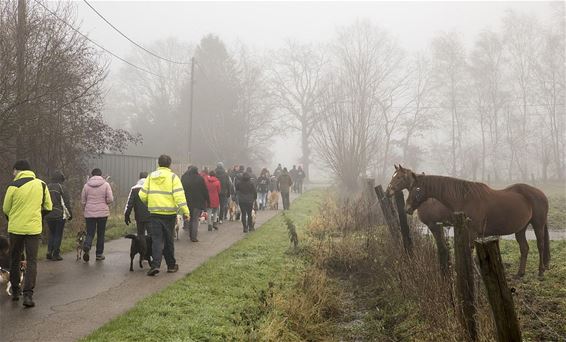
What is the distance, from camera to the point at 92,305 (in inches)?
256

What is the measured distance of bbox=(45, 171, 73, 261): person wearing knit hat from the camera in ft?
30.6

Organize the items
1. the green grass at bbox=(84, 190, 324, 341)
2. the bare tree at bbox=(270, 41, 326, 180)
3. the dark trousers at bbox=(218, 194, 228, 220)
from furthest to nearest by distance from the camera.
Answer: the bare tree at bbox=(270, 41, 326, 180), the dark trousers at bbox=(218, 194, 228, 220), the green grass at bbox=(84, 190, 324, 341)

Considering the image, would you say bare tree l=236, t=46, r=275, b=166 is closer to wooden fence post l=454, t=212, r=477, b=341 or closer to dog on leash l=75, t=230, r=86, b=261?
dog on leash l=75, t=230, r=86, b=261

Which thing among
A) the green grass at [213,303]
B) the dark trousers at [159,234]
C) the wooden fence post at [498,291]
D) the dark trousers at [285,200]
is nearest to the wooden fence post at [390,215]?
the green grass at [213,303]

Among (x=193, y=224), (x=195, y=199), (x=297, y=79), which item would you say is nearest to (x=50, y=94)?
(x=195, y=199)

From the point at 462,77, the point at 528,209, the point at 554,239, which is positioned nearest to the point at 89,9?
the point at 528,209

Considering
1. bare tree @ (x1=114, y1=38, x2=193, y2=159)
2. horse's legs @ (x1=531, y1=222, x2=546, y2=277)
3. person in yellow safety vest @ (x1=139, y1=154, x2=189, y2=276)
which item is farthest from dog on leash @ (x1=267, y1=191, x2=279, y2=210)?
bare tree @ (x1=114, y1=38, x2=193, y2=159)

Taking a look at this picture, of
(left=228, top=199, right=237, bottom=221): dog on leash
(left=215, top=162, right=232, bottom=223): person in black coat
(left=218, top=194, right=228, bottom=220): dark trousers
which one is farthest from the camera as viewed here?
(left=228, top=199, right=237, bottom=221): dog on leash

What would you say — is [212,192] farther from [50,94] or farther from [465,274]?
[465,274]

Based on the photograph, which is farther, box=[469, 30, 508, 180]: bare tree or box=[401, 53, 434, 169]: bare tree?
Answer: box=[469, 30, 508, 180]: bare tree

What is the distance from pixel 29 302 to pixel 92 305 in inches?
31.6

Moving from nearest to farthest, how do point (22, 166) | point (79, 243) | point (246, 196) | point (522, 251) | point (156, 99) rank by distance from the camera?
1. point (22, 166)
2. point (522, 251)
3. point (79, 243)
4. point (246, 196)
5. point (156, 99)

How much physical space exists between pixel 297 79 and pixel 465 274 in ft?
177

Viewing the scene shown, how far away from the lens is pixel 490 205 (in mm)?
8188
